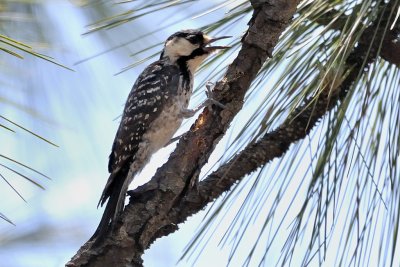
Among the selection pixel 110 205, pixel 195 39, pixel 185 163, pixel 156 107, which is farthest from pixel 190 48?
pixel 185 163

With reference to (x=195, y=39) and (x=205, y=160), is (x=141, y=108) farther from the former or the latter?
(x=205, y=160)

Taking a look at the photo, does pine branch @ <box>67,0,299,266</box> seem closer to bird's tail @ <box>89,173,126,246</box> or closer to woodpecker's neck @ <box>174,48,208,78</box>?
bird's tail @ <box>89,173,126,246</box>

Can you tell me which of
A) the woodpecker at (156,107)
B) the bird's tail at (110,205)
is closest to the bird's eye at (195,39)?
the woodpecker at (156,107)

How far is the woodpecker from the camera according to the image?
265 centimetres

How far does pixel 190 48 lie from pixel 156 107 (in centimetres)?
29

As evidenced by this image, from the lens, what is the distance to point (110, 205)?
2139 mm

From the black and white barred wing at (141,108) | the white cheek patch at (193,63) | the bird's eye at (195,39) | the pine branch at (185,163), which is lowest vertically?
the pine branch at (185,163)

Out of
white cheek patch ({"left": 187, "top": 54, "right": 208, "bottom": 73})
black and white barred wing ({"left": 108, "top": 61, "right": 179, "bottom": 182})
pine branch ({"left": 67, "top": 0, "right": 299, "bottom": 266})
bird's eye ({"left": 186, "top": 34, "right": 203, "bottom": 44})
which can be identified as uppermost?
bird's eye ({"left": 186, "top": 34, "right": 203, "bottom": 44})

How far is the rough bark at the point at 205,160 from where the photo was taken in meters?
1.72

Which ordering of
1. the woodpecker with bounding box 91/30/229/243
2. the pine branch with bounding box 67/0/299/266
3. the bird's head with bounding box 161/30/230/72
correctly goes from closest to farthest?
the pine branch with bounding box 67/0/299/266 < the woodpecker with bounding box 91/30/229/243 < the bird's head with bounding box 161/30/230/72

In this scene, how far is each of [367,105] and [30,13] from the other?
114 cm

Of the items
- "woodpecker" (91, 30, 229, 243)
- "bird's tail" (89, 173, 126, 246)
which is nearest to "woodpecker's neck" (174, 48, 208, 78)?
"woodpecker" (91, 30, 229, 243)

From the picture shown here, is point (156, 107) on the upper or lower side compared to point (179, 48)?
lower

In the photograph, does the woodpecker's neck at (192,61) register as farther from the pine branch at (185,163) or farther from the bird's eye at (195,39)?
the pine branch at (185,163)
